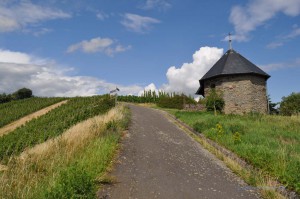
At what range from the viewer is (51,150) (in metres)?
8.70

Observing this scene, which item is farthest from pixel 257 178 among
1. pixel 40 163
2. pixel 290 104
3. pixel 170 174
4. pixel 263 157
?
pixel 290 104

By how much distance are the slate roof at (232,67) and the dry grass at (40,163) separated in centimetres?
1924

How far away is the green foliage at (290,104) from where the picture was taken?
3162 centimetres

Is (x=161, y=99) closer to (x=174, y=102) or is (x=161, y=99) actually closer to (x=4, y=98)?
(x=174, y=102)

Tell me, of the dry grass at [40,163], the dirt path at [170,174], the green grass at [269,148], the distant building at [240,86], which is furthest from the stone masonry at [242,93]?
A: the dry grass at [40,163]

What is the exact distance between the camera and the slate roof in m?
27.5

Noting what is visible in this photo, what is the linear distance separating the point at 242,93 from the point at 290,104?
9.74 meters

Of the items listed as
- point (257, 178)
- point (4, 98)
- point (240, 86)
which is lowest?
point (257, 178)

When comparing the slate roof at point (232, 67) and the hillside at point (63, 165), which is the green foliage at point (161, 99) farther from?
the hillside at point (63, 165)

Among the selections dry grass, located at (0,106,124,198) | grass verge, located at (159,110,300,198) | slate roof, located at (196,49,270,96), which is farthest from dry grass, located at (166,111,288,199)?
slate roof, located at (196,49,270,96)

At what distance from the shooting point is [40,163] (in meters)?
7.38

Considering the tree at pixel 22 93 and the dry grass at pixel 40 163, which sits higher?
the tree at pixel 22 93

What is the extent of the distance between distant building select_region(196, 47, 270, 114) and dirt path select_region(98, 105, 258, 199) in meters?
16.3

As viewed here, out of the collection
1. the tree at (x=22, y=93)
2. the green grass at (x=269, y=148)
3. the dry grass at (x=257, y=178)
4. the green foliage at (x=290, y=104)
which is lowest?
the dry grass at (x=257, y=178)
